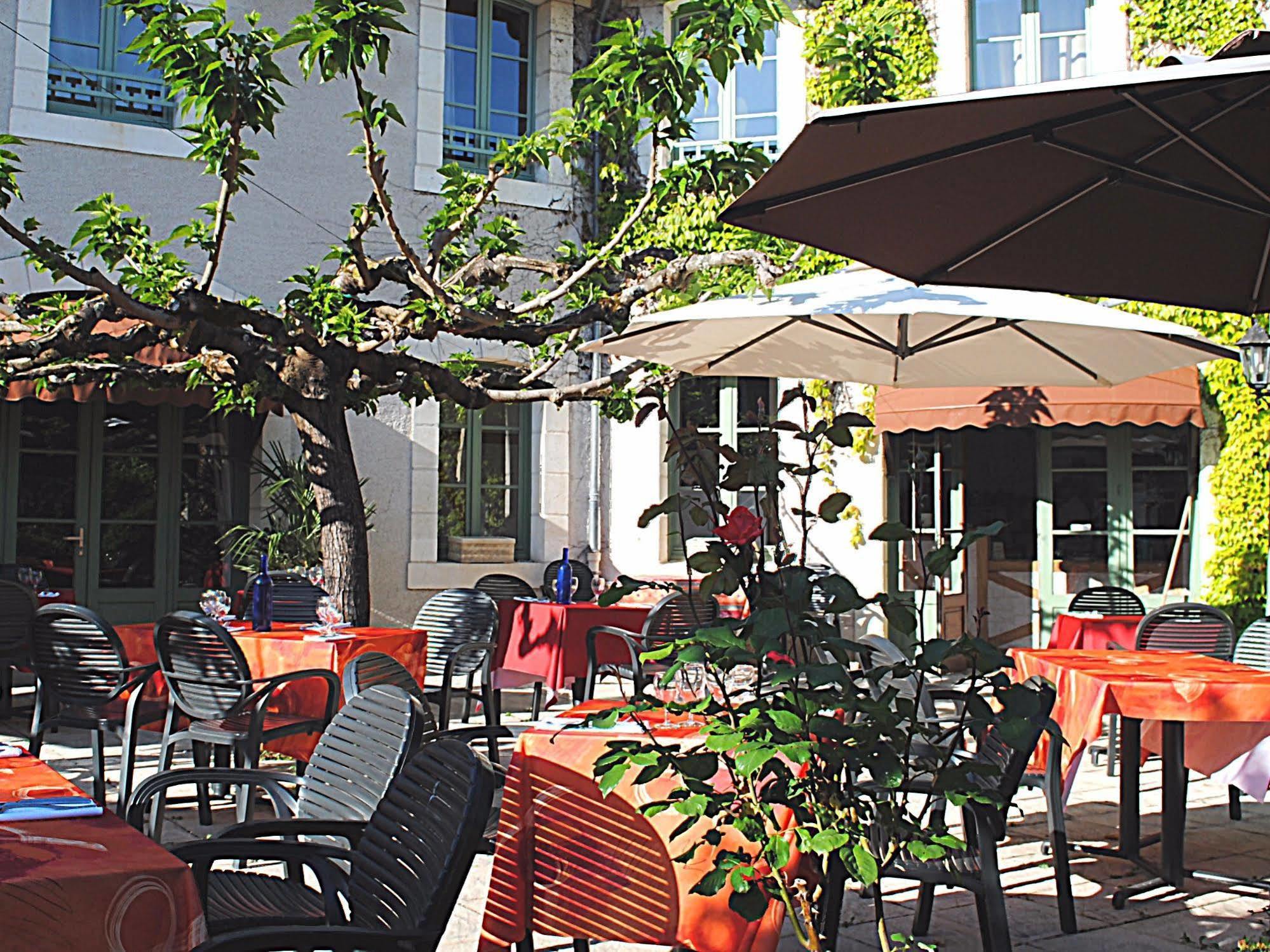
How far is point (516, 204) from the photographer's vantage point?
36.9 feet

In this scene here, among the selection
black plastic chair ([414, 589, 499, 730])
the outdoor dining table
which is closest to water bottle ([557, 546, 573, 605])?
black plastic chair ([414, 589, 499, 730])

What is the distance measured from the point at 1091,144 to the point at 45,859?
7.95 feet

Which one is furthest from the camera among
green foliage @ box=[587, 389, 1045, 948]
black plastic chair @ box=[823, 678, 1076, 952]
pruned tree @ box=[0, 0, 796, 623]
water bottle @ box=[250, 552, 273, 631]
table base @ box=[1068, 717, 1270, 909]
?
water bottle @ box=[250, 552, 273, 631]

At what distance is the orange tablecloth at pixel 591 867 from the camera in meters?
3.13

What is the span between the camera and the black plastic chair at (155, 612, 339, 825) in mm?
4945

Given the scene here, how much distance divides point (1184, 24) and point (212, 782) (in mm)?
9303

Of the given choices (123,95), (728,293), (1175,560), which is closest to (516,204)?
(123,95)

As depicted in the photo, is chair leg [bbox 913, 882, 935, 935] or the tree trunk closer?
chair leg [bbox 913, 882, 935, 935]

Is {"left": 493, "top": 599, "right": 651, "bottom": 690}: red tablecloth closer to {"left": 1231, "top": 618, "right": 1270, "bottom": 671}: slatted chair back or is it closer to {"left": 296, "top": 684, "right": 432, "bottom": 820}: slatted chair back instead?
{"left": 1231, "top": 618, "right": 1270, "bottom": 671}: slatted chair back

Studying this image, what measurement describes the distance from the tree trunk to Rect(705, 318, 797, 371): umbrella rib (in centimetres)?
232

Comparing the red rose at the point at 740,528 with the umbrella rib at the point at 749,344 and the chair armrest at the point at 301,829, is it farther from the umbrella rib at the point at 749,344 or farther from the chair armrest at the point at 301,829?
the umbrella rib at the point at 749,344

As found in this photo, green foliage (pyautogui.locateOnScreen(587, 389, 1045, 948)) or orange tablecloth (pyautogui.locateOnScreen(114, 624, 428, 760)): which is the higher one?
green foliage (pyautogui.locateOnScreen(587, 389, 1045, 948))

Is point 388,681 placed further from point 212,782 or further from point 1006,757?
point 1006,757

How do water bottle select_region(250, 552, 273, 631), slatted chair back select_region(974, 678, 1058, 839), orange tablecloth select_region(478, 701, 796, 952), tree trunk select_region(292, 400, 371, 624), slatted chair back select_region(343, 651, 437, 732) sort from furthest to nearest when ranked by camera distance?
tree trunk select_region(292, 400, 371, 624), water bottle select_region(250, 552, 273, 631), slatted chair back select_region(343, 651, 437, 732), orange tablecloth select_region(478, 701, 796, 952), slatted chair back select_region(974, 678, 1058, 839)
